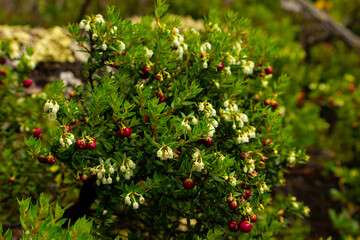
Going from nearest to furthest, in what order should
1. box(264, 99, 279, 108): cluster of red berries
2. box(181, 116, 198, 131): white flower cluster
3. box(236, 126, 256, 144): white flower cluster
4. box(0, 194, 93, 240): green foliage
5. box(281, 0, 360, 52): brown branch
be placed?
box(0, 194, 93, 240): green foliage, box(181, 116, 198, 131): white flower cluster, box(236, 126, 256, 144): white flower cluster, box(264, 99, 279, 108): cluster of red berries, box(281, 0, 360, 52): brown branch

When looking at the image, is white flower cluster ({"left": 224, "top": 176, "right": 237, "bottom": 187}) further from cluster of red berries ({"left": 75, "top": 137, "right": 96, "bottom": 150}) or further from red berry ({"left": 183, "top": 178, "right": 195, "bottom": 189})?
cluster of red berries ({"left": 75, "top": 137, "right": 96, "bottom": 150})

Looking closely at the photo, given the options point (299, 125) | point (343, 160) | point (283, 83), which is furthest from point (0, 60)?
point (343, 160)

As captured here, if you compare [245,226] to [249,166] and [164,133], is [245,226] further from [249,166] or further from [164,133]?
[164,133]

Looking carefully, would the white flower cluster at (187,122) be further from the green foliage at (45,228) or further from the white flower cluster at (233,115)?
the green foliage at (45,228)

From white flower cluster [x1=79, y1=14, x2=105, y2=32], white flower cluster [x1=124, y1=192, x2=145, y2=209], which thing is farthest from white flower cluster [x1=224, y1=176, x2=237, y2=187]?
white flower cluster [x1=79, y1=14, x2=105, y2=32]

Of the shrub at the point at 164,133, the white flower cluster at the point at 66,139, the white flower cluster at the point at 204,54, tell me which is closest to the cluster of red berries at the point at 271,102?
the shrub at the point at 164,133
